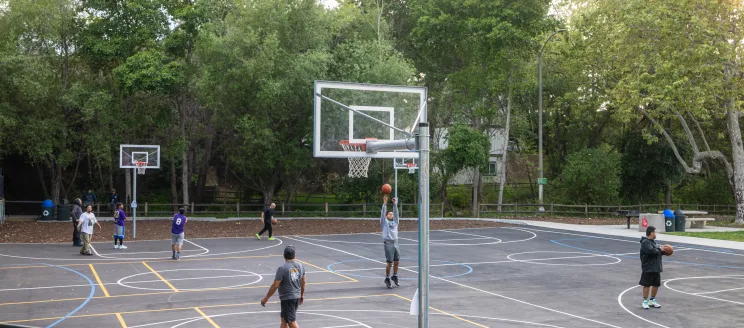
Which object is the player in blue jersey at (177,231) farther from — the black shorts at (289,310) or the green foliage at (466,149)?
the green foliage at (466,149)

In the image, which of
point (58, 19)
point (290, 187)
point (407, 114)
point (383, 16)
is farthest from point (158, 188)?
point (407, 114)

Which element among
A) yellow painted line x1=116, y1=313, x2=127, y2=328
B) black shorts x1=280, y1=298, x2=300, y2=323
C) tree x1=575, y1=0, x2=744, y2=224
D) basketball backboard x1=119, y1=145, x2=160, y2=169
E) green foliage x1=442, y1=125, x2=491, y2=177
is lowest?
yellow painted line x1=116, y1=313, x2=127, y2=328

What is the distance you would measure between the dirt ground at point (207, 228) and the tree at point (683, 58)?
10.2m

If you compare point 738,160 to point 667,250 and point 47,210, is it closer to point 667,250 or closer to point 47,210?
point 667,250

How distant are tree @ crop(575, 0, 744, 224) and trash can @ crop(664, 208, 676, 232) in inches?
208

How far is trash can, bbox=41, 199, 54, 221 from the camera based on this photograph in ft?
120

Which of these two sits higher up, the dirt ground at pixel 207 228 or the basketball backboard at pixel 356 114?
the basketball backboard at pixel 356 114

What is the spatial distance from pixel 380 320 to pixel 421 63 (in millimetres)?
34591

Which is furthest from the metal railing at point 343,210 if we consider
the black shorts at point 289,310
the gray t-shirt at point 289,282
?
the black shorts at point 289,310

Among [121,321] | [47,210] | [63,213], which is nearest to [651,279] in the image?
[121,321]

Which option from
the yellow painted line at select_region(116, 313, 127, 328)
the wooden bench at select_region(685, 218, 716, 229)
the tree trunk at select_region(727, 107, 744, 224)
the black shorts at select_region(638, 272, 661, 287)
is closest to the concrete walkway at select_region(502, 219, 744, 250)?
the wooden bench at select_region(685, 218, 716, 229)

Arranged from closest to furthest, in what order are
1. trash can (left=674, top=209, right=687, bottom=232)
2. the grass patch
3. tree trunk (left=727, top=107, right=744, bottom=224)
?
the grass patch → trash can (left=674, top=209, right=687, bottom=232) → tree trunk (left=727, top=107, right=744, bottom=224)

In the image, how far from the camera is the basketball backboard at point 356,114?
1524 centimetres

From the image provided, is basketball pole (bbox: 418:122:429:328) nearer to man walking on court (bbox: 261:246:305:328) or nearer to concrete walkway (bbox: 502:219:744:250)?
man walking on court (bbox: 261:246:305:328)
